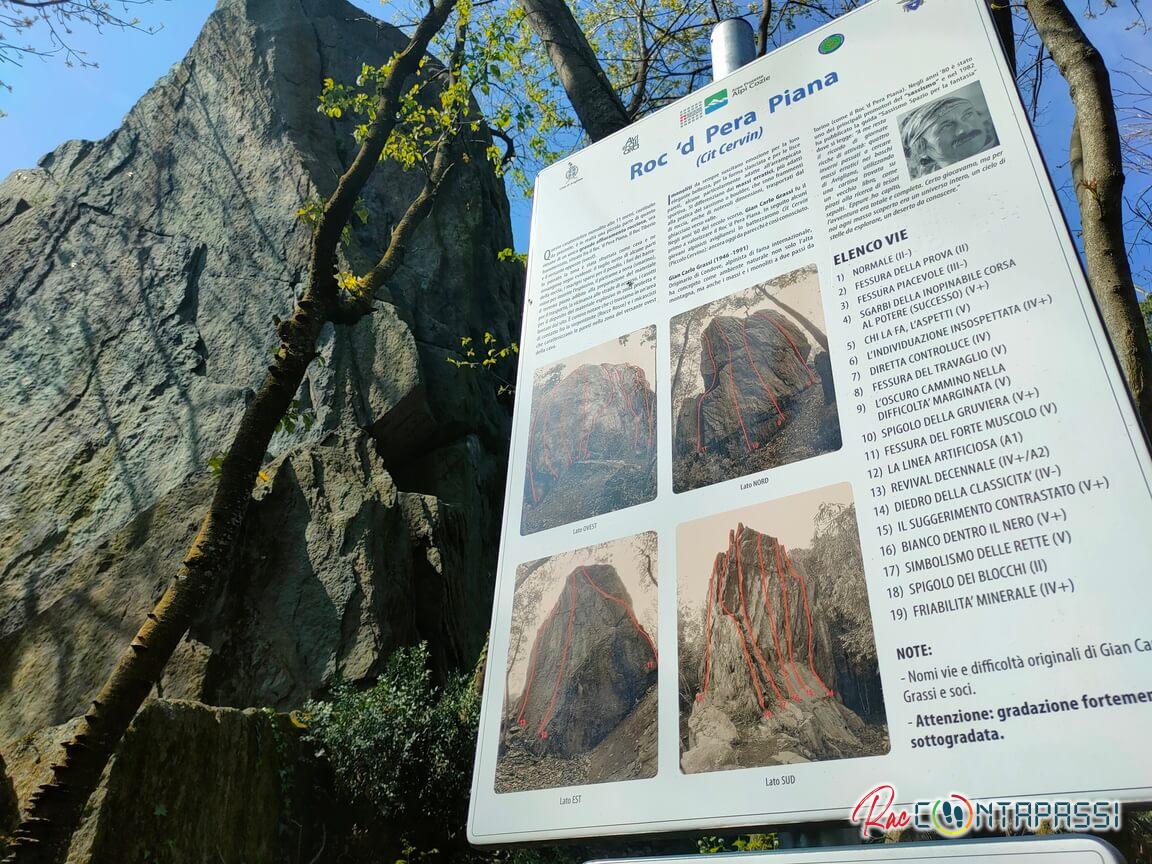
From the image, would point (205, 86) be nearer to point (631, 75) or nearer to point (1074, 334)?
point (631, 75)

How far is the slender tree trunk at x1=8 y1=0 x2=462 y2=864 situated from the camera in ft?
11.2

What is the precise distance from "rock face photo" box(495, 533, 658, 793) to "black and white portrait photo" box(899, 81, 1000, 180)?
1.34 metres

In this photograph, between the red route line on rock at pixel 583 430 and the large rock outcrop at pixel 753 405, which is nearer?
the large rock outcrop at pixel 753 405

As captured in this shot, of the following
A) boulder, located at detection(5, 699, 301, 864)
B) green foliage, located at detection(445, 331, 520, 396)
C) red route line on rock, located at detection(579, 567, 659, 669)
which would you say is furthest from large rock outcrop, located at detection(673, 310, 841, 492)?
green foliage, located at detection(445, 331, 520, 396)

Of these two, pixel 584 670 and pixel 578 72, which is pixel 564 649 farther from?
pixel 578 72

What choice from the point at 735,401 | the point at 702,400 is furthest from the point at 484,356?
the point at 735,401

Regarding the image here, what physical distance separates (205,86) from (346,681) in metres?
10.0

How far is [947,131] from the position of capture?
234 centimetres

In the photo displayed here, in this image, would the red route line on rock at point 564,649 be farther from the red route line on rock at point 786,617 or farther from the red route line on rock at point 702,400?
the red route line on rock at point 702,400

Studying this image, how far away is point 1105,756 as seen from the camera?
4.67 ft

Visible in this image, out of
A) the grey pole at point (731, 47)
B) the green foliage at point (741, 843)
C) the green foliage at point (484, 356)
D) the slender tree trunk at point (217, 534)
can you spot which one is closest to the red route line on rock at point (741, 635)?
the grey pole at point (731, 47)

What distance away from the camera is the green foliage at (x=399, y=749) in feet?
17.3

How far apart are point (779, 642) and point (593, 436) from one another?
1.00 metres

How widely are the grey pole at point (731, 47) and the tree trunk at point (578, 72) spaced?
593mm
